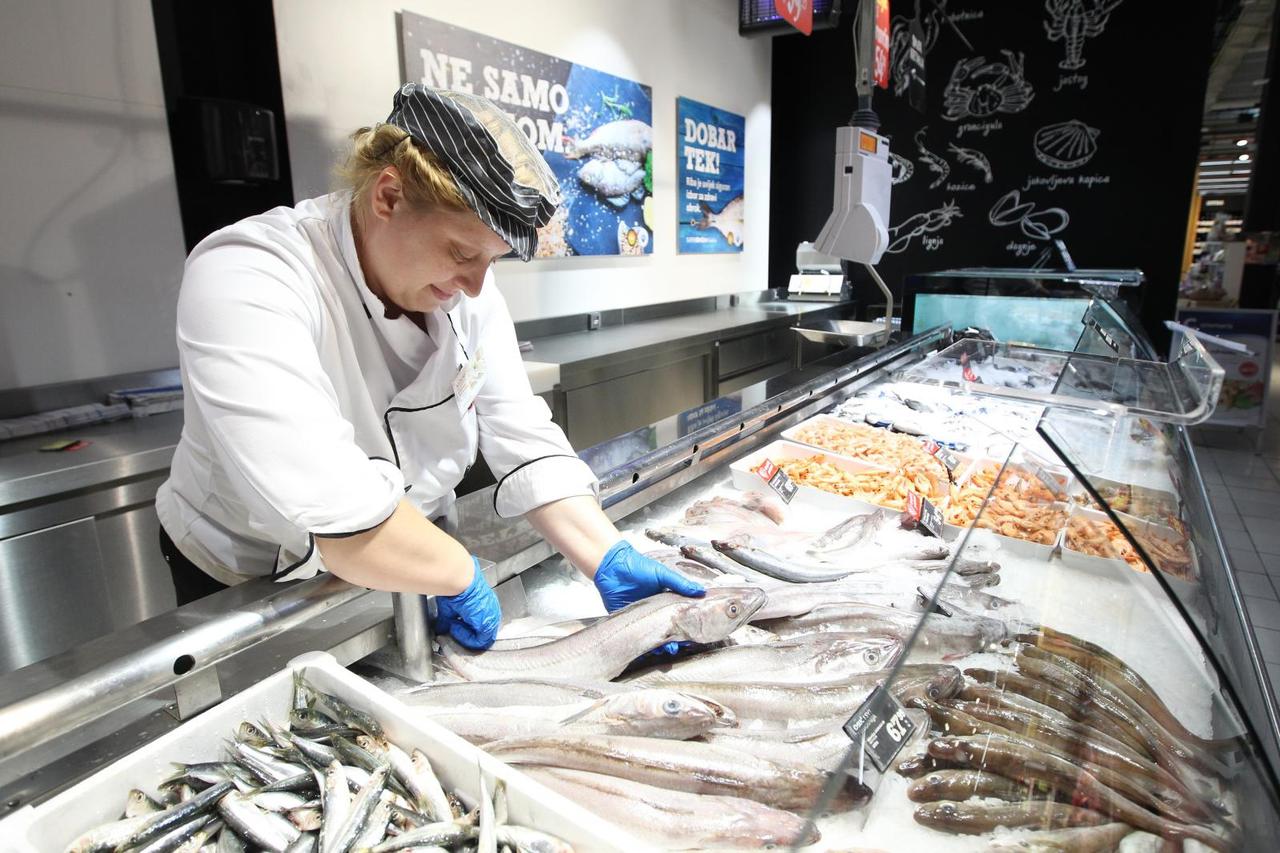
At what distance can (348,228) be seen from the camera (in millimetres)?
1252

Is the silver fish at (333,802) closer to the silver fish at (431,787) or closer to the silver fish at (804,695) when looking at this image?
the silver fish at (431,787)

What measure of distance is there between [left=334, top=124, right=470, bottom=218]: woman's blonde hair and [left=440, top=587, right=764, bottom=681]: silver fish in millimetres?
Answer: 702

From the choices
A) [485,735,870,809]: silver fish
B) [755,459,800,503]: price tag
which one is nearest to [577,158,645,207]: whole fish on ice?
[755,459,800,503]: price tag

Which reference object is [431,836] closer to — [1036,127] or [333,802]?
[333,802]

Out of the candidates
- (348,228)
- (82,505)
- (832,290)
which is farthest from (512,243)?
(832,290)

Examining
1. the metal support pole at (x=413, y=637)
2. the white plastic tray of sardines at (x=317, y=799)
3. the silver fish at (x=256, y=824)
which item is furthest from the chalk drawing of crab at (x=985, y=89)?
the silver fish at (x=256, y=824)

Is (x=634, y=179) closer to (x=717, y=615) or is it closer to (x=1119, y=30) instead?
(x=1119, y=30)

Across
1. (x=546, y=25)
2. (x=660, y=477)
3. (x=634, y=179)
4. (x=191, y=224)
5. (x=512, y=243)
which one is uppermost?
(x=546, y=25)

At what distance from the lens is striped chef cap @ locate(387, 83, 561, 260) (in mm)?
1070

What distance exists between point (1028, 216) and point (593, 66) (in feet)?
13.4

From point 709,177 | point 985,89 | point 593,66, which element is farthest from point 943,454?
point 985,89

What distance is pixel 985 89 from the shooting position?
652 cm

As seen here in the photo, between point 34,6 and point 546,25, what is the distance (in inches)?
109

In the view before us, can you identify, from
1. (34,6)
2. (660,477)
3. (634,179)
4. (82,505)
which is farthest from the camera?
(634,179)
